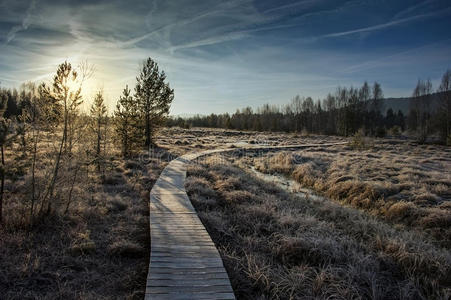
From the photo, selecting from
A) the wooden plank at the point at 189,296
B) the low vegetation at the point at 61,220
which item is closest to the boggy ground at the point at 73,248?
the low vegetation at the point at 61,220

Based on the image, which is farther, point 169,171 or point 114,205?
point 169,171

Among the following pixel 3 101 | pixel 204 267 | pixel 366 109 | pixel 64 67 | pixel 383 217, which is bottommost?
pixel 383 217

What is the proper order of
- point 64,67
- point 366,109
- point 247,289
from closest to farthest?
point 247,289 → point 64,67 → point 366,109

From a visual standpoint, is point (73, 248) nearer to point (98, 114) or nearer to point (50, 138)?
point (50, 138)

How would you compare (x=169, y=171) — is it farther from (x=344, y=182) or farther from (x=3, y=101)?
(x=344, y=182)

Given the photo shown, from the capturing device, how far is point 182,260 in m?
4.57

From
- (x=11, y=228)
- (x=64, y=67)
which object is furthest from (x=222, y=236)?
(x=64, y=67)

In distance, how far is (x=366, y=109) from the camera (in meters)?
57.5

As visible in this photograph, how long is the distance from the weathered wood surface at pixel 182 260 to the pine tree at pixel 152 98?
16.8 m

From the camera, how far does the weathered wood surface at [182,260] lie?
3.71m

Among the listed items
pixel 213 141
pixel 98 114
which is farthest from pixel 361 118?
pixel 98 114

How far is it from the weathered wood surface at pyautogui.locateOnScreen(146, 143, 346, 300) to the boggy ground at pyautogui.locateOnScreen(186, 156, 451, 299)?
438 millimetres

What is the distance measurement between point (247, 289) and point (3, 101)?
6295 millimetres

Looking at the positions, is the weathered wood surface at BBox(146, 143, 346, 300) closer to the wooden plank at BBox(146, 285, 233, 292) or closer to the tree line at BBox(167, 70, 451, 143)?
the wooden plank at BBox(146, 285, 233, 292)
